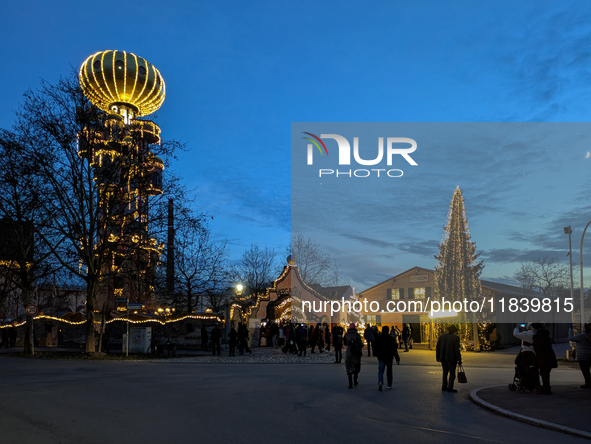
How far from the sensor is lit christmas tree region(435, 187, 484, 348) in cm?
3584

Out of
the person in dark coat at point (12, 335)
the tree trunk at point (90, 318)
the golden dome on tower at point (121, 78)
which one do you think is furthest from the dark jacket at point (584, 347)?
the golden dome on tower at point (121, 78)

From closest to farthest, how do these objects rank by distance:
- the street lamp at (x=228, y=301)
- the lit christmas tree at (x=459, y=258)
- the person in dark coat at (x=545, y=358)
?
1. the person in dark coat at (x=545, y=358)
2. the street lamp at (x=228, y=301)
3. the lit christmas tree at (x=459, y=258)

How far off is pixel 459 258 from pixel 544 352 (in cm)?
2490

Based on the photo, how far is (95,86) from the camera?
56.7m

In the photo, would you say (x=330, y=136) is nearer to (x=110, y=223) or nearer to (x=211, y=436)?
(x=110, y=223)

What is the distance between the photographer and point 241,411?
9.59m

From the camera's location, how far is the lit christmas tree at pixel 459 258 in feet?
118

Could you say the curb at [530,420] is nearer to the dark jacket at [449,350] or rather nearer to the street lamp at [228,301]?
the dark jacket at [449,350]

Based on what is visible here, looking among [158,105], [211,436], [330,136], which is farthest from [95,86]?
[211,436]

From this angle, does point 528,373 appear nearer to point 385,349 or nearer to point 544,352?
point 544,352

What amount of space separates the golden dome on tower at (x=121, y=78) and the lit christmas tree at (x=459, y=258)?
37662 millimetres

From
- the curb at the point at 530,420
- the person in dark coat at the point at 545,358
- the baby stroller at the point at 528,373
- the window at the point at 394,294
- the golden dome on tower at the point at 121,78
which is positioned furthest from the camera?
the window at the point at 394,294

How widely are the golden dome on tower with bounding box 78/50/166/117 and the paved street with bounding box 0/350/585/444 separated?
46.8 metres

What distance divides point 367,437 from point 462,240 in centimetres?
3044
